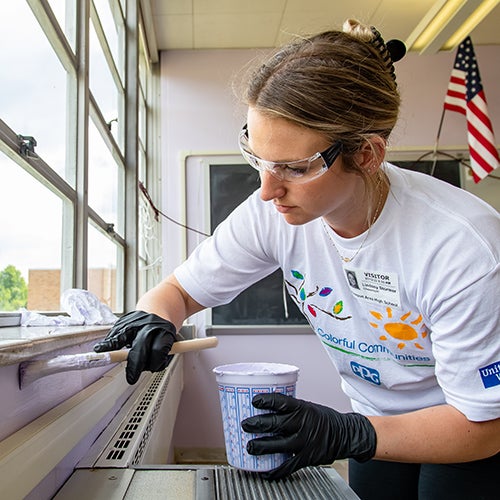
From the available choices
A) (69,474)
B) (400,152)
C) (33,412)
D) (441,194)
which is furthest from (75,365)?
(400,152)

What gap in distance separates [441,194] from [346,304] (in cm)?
31

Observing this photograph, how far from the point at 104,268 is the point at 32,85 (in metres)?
1.13

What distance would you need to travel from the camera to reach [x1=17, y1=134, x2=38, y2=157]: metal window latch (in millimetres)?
1265

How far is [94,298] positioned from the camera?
1.53 meters

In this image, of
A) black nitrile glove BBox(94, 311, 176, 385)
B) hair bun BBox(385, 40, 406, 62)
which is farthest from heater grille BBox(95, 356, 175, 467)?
hair bun BBox(385, 40, 406, 62)

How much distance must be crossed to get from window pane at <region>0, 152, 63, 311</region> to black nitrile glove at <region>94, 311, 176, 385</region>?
0.42 metres

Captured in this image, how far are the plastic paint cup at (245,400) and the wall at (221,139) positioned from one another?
277cm

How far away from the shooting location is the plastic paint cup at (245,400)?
33.0 inches

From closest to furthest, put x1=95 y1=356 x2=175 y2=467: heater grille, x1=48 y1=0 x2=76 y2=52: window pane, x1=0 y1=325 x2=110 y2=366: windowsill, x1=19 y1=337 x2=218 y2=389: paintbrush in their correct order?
x1=0 y1=325 x2=110 y2=366: windowsill → x1=19 y1=337 x2=218 y2=389: paintbrush → x1=95 y1=356 x2=175 y2=467: heater grille → x1=48 y1=0 x2=76 y2=52: window pane

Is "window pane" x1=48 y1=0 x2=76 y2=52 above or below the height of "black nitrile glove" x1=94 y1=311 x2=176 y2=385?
above

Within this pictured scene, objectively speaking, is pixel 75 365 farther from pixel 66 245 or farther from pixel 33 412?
pixel 66 245

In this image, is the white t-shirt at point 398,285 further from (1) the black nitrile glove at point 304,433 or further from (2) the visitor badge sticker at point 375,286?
(1) the black nitrile glove at point 304,433

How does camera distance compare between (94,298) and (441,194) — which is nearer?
(441,194)

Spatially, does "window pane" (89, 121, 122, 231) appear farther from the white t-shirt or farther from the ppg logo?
the ppg logo
